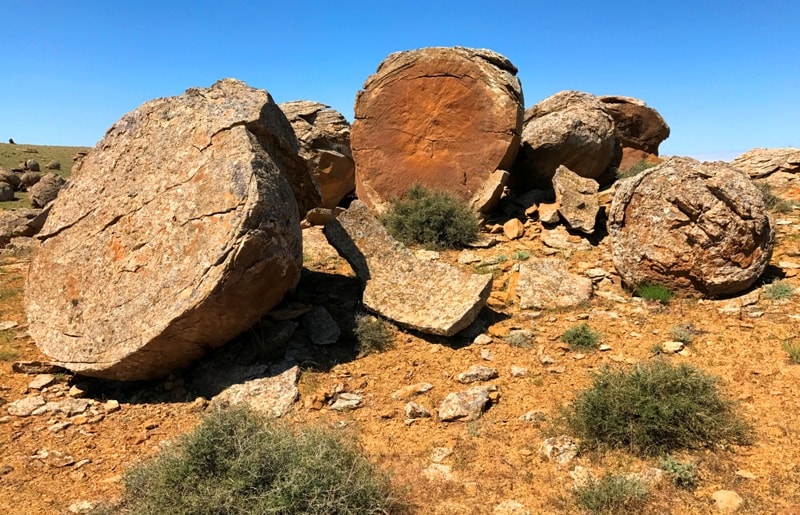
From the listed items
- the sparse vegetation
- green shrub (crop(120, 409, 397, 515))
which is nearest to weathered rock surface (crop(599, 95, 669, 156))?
the sparse vegetation

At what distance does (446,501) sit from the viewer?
3.51 metres

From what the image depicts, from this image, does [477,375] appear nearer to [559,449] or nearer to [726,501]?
[559,449]

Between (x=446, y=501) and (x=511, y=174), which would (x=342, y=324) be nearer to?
(x=446, y=501)

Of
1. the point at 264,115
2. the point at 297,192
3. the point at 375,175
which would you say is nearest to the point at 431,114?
the point at 375,175

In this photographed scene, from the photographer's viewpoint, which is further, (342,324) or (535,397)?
(342,324)

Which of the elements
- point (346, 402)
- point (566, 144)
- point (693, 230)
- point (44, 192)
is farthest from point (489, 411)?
point (44, 192)

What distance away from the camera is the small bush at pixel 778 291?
19.0 feet

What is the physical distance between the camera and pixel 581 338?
5469 millimetres

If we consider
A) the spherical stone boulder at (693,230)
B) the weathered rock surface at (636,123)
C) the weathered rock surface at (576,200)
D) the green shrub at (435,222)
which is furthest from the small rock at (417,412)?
the weathered rock surface at (636,123)

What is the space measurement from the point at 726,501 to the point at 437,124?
7.60 m

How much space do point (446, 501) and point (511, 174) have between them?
7784 millimetres

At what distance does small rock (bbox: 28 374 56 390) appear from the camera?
5199 mm

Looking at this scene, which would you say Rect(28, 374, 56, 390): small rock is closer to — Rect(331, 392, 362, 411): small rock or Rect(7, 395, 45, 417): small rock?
Rect(7, 395, 45, 417): small rock

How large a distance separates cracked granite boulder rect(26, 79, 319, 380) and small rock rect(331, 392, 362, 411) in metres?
1.08
